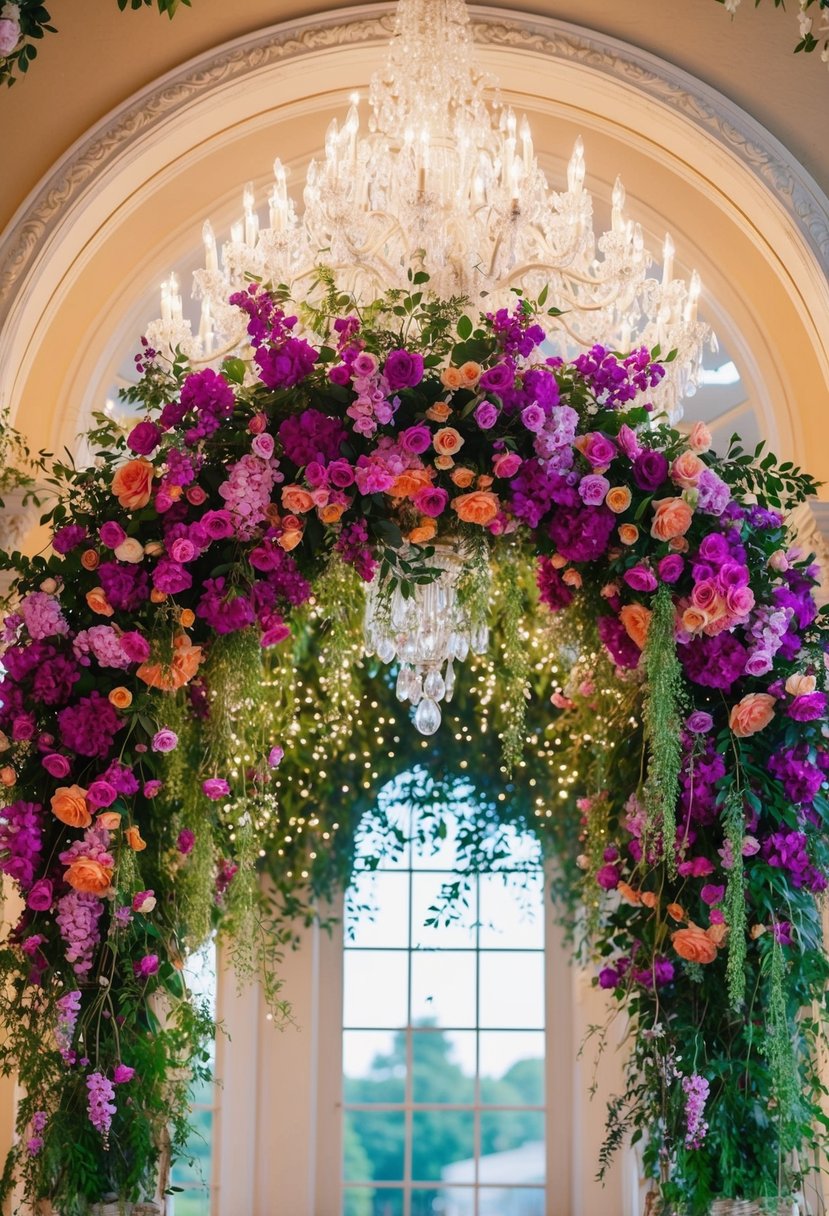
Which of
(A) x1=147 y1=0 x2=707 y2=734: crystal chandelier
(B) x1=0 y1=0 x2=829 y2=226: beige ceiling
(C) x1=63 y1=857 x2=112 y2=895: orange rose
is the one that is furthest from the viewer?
(B) x1=0 y1=0 x2=829 y2=226: beige ceiling

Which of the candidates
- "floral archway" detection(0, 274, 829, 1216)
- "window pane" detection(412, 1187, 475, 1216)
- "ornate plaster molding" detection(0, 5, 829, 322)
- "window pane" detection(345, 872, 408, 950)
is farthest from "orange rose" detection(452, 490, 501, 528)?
"window pane" detection(412, 1187, 475, 1216)

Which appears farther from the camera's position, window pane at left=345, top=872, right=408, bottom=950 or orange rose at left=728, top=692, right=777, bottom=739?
window pane at left=345, top=872, right=408, bottom=950

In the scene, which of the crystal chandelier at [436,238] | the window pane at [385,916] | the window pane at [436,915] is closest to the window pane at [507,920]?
the window pane at [436,915]

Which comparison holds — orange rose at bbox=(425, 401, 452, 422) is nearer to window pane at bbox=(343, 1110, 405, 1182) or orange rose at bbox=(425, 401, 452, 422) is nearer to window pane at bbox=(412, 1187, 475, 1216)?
window pane at bbox=(343, 1110, 405, 1182)

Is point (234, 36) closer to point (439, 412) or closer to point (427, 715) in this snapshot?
point (439, 412)

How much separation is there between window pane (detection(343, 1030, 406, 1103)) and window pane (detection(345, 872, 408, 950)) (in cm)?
41

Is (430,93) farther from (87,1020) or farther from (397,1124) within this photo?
(397,1124)

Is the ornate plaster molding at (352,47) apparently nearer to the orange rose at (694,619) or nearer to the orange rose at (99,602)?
the orange rose at (99,602)

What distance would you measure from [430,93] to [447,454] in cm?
141

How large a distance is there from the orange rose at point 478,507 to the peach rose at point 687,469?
470 millimetres

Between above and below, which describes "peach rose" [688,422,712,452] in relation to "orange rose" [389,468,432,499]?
above

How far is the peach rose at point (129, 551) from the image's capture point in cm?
374

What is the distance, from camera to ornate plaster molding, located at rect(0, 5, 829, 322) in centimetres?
491

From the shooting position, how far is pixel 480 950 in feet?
23.0
